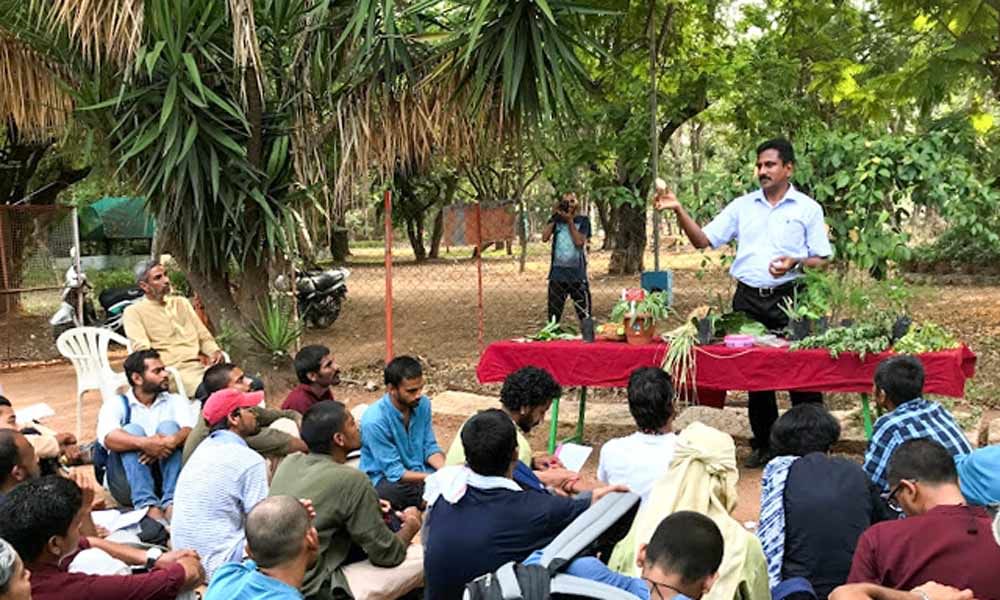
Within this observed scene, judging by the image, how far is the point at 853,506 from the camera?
115 inches

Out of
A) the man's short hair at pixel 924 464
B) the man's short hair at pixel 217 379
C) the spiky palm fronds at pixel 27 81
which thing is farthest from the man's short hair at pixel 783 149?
the spiky palm fronds at pixel 27 81

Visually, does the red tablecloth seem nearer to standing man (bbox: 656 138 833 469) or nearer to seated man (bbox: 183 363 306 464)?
standing man (bbox: 656 138 833 469)

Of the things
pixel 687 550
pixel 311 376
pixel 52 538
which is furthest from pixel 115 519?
pixel 687 550

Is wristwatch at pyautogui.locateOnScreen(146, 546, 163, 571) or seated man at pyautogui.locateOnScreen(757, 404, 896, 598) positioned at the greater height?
seated man at pyautogui.locateOnScreen(757, 404, 896, 598)

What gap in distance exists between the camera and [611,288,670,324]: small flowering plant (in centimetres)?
557

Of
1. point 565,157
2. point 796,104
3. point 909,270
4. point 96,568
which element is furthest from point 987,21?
point 909,270

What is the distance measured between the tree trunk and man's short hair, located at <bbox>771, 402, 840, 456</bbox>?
49.7 feet

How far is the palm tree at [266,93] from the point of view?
704cm

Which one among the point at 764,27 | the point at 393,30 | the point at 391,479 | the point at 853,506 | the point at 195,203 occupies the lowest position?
the point at 391,479

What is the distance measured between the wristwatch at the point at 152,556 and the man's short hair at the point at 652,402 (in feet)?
6.20

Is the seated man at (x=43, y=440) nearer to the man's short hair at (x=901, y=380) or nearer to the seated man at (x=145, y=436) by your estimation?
the seated man at (x=145, y=436)

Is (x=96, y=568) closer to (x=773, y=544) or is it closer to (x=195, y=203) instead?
(x=773, y=544)

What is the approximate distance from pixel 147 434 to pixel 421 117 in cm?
380

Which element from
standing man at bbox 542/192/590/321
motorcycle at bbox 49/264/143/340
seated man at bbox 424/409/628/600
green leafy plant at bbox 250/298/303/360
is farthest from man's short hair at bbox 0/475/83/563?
motorcycle at bbox 49/264/143/340
